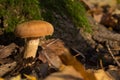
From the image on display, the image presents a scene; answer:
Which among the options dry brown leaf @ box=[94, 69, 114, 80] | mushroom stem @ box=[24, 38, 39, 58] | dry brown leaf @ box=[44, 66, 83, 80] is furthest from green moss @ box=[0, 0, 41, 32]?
dry brown leaf @ box=[44, 66, 83, 80]

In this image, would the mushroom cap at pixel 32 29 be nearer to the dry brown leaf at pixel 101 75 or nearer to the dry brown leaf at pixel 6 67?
the dry brown leaf at pixel 6 67

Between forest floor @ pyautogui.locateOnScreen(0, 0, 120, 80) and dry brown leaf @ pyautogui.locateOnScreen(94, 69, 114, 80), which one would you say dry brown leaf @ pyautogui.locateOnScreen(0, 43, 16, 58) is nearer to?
forest floor @ pyautogui.locateOnScreen(0, 0, 120, 80)

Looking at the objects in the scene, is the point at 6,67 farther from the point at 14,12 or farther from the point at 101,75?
the point at 14,12

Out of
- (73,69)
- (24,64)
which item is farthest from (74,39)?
(73,69)

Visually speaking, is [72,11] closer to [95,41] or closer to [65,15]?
[65,15]

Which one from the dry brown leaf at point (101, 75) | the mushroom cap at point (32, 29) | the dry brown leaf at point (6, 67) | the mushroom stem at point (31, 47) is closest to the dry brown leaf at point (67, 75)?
the dry brown leaf at point (101, 75)

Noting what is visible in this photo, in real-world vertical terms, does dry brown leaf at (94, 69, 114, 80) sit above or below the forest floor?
above
